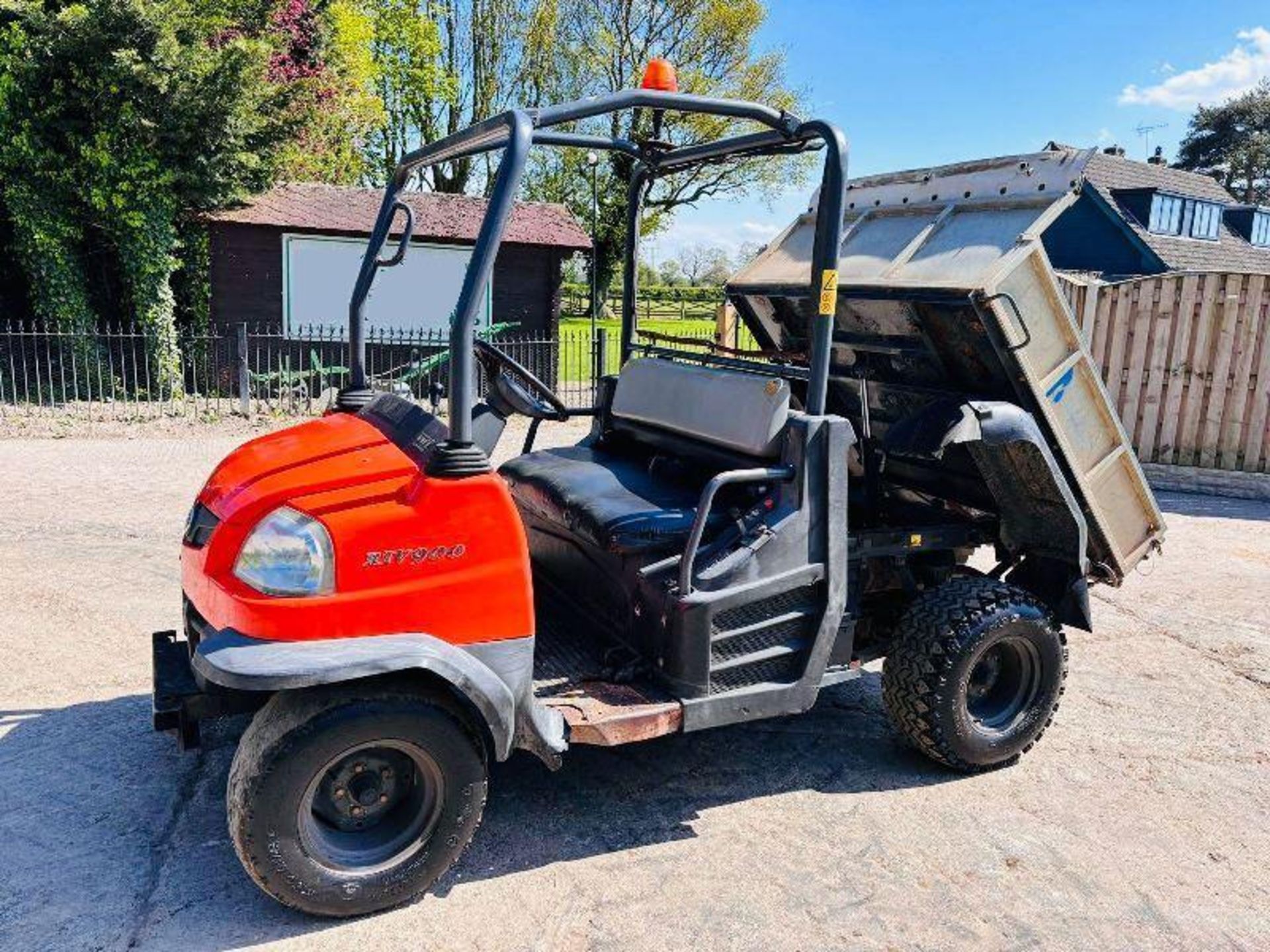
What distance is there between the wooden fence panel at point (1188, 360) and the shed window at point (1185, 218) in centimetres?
2082

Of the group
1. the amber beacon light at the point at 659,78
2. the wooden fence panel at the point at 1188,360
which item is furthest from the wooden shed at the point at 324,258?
the amber beacon light at the point at 659,78

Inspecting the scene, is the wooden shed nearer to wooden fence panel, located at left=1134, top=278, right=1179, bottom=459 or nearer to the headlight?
wooden fence panel, located at left=1134, top=278, right=1179, bottom=459

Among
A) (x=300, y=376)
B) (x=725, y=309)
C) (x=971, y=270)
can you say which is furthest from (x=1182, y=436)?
(x=300, y=376)

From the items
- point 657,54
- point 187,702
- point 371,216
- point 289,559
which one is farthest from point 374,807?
point 657,54

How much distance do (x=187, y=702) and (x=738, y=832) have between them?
1.96 metres

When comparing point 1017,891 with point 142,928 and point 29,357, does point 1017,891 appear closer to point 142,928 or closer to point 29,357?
point 142,928

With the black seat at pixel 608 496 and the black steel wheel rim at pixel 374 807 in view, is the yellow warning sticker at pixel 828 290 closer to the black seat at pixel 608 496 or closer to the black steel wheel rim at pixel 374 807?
the black seat at pixel 608 496

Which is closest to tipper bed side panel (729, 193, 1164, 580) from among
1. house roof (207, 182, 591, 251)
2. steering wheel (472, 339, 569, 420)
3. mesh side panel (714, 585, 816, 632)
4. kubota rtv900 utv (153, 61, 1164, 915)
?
kubota rtv900 utv (153, 61, 1164, 915)

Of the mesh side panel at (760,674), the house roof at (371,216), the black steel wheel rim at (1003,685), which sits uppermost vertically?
the house roof at (371,216)

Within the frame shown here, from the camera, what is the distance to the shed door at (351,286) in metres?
15.5

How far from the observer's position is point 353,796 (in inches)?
123

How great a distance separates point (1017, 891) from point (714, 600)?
1.40m

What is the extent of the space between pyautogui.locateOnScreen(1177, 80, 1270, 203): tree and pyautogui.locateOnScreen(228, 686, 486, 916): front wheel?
209 ft

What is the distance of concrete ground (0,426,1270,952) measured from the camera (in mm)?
3100
